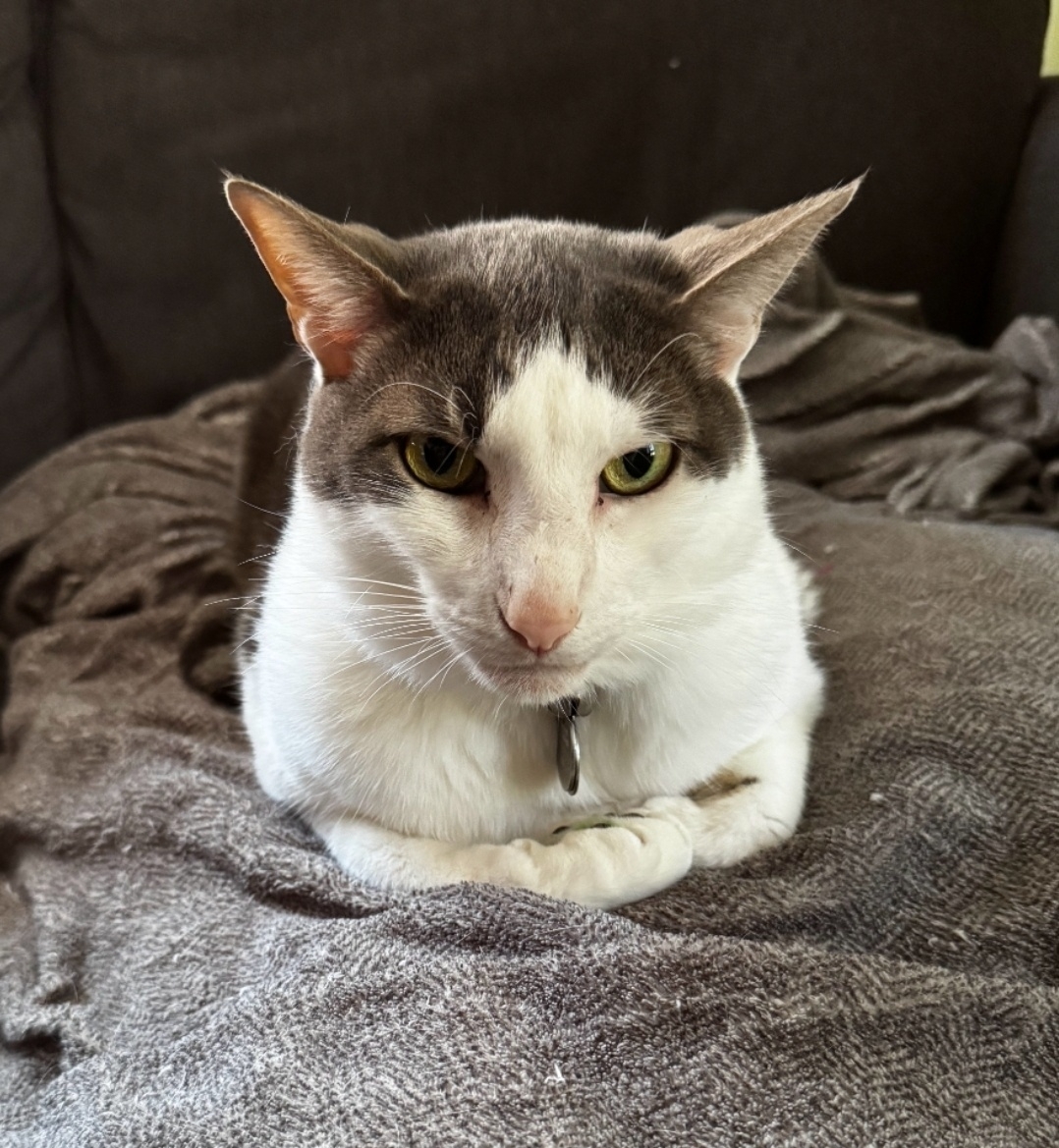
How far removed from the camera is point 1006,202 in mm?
2002

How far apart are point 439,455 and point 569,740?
1.11ft

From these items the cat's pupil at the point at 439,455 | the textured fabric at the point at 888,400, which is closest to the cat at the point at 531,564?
the cat's pupil at the point at 439,455

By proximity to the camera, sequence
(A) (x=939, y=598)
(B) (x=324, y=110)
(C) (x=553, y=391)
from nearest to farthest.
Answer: (C) (x=553, y=391)
(A) (x=939, y=598)
(B) (x=324, y=110)

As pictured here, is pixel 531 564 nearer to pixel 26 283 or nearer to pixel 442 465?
pixel 442 465

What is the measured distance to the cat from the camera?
31.9 inches

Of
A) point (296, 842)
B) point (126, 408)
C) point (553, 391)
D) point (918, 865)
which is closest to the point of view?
point (553, 391)

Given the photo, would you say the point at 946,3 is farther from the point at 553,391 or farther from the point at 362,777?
the point at 362,777

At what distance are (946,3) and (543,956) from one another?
6.60 feet

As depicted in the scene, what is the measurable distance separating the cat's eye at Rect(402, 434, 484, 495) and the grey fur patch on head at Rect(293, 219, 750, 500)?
0.01 meters

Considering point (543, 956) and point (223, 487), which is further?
point (223, 487)

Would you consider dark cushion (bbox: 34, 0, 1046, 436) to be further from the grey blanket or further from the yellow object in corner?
the grey blanket

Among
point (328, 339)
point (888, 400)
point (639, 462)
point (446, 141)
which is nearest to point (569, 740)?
point (639, 462)

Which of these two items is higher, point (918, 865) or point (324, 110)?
point (324, 110)

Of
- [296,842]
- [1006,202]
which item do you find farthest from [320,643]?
[1006,202]
